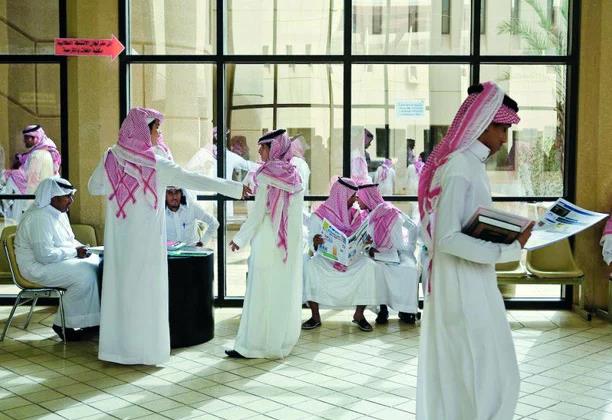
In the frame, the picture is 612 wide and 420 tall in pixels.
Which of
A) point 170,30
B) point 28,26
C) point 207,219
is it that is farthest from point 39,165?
point 207,219

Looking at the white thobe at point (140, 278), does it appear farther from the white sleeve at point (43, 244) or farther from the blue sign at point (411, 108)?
the blue sign at point (411, 108)

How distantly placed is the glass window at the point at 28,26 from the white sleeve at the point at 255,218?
3.18 m

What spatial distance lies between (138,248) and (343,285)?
2042mm

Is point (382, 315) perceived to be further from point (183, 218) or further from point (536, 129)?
point (536, 129)

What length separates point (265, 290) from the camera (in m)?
6.05

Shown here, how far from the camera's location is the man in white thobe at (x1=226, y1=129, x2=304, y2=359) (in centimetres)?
603

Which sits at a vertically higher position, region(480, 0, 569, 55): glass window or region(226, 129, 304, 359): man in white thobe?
region(480, 0, 569, 55): glass window

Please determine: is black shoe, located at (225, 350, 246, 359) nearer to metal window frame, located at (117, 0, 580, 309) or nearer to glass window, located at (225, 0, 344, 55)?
metal window frame, located at (117, 0, 580, 309)

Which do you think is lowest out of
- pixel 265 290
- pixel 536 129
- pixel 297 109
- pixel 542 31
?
pixel 265 290

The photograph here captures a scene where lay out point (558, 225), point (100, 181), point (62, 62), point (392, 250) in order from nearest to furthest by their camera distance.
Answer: point (558, 225) → point (100, 181) → point (392, 250) → point (62, 62)

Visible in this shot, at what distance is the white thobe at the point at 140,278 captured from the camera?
5.75 m

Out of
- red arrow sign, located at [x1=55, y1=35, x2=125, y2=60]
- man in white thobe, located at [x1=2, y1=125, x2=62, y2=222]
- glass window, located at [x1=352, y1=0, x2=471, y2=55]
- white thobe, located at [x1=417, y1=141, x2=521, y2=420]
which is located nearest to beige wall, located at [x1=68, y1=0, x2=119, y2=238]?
red arrow sign, located at [x1=55, y1=35, x2=125, y2=60]

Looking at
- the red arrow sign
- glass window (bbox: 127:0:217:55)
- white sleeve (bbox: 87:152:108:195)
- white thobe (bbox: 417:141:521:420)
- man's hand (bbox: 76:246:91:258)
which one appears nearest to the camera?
white thobe (bbox: 417:141:521:420)

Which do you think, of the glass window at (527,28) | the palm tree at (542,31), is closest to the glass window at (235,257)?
the glass window at (527,28)
